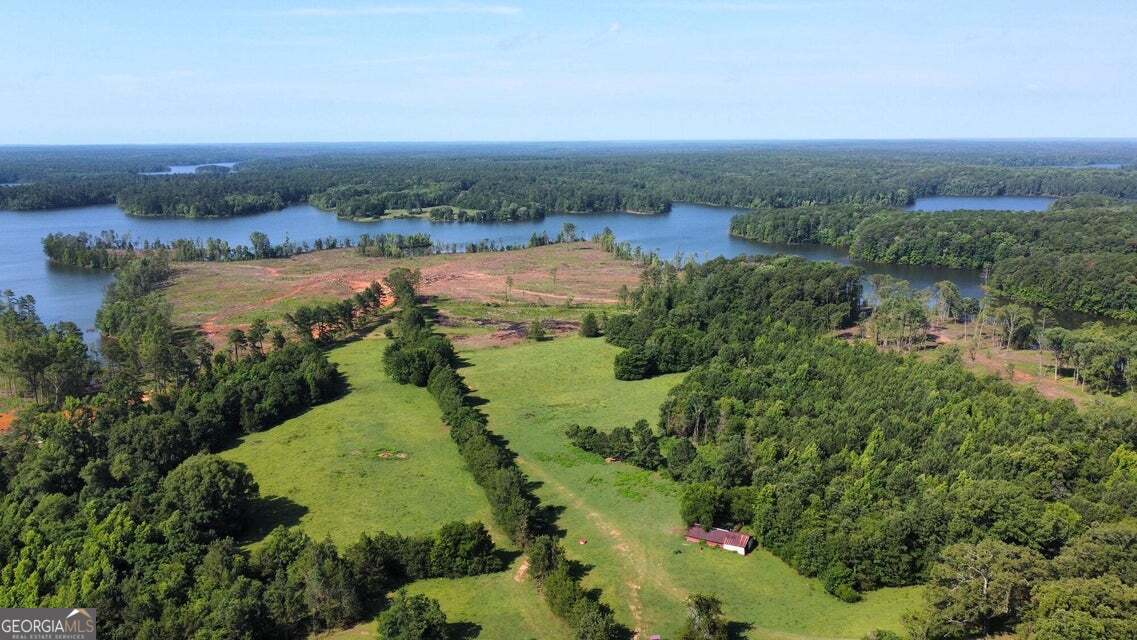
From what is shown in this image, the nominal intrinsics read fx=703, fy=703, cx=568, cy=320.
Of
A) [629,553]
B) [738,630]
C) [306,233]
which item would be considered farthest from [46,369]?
[306,233]

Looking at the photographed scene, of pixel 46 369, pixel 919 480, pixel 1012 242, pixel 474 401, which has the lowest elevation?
pixel 474 401

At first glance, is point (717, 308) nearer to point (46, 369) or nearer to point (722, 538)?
point (722, 538)

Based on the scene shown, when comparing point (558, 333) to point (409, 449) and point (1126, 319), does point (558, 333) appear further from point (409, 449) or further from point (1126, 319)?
point (1126, 319)

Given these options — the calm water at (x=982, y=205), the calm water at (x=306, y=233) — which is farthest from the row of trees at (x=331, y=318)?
the calm water at (x=982, y=205)

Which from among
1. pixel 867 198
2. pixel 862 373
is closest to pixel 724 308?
pixel 862 373

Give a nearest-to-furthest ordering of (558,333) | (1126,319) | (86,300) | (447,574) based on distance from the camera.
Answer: (447,574)
(558,333)
(1126,319)
(86,300)

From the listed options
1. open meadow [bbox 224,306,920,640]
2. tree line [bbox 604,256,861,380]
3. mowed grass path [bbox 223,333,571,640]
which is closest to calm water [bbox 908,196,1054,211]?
tree line [bbox 604,256,861,380]

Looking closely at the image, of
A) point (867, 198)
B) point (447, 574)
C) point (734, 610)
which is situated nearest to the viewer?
point (734, 610)
